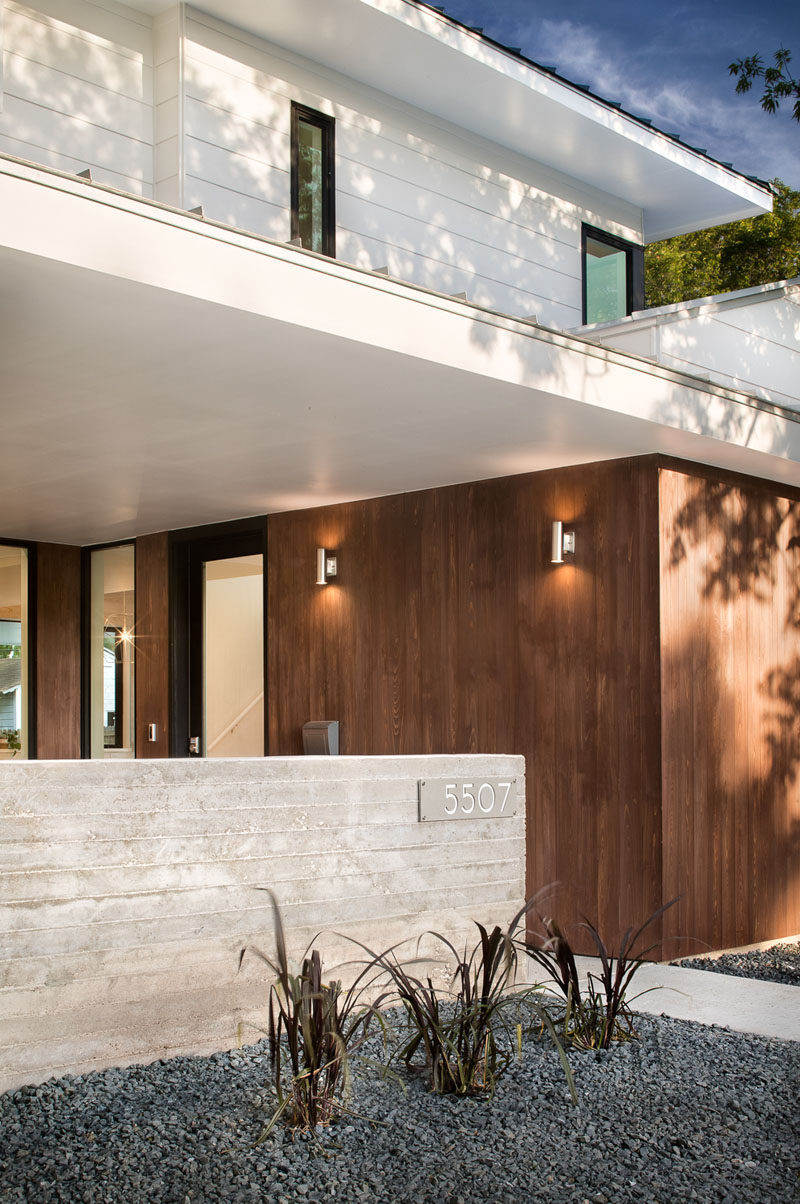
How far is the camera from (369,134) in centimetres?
707

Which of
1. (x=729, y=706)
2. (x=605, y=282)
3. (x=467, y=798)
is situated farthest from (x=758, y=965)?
(x=605, y=282)

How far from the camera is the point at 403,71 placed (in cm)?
696

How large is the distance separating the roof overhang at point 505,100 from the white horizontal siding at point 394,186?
113 millimetres

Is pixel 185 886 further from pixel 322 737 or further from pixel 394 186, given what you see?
pixel 394 186

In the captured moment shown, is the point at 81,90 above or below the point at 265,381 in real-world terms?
above

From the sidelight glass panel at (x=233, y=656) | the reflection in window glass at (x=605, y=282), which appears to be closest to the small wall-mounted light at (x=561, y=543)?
the sidelight glass panel at (x=233, y=656)

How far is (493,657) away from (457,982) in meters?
2.44

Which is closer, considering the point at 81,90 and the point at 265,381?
the point at 265,381

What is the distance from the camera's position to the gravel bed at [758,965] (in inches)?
227

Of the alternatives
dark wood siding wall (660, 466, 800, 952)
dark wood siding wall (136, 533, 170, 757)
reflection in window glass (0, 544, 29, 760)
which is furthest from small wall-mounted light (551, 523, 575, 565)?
reflection in window glass (0, 544, 29, 760)

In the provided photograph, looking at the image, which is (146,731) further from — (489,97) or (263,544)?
(489,97)

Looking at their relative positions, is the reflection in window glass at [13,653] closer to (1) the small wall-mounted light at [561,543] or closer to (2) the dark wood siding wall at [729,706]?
(1) the small wall-mounted light at [561,543]

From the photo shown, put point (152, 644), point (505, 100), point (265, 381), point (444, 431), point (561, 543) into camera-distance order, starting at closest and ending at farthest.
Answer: point (265, 381)
point (444, 431)
point (561, 543)
point (505, 100)
point (152, 644)

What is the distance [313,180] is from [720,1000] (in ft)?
16.4
